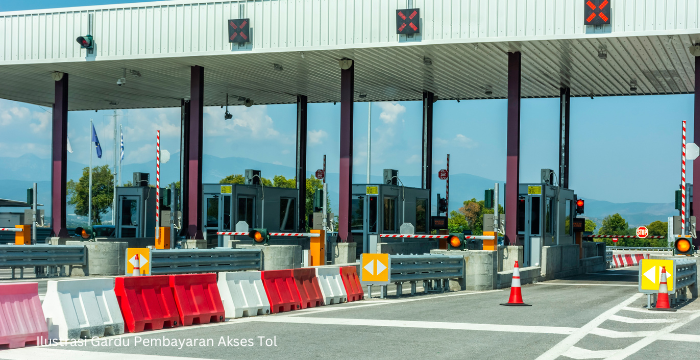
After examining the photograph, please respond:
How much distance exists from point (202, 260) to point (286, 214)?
11196 millimetres

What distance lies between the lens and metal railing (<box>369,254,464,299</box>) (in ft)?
58.6

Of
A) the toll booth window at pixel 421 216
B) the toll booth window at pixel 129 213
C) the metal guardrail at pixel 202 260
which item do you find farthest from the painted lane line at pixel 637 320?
the toll booth window at pixel 129 213

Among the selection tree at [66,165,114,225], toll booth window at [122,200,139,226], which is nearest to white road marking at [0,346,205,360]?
toll booth window at [122,200,139,226]

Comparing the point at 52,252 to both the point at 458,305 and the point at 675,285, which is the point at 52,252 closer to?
the point at 458,305

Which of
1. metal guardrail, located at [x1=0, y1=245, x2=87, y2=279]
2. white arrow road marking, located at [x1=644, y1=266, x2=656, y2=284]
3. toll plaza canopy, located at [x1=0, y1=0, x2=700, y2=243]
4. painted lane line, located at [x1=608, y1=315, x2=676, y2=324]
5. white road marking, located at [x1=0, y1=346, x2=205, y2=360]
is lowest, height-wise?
painted lane line, located at [x1=608, y1=315, x2=676, y2=324]

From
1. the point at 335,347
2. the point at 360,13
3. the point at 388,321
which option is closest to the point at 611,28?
the point at 360,13

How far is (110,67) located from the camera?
28594 millimetres

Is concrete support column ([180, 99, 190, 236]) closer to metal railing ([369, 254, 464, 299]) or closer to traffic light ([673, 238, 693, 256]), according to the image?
metal railing ([369, 254, 464, 299])

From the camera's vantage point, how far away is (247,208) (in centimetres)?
3053

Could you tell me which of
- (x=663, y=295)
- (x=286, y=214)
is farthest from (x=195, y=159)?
(x=663, y=295)

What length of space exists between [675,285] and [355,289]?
607cm

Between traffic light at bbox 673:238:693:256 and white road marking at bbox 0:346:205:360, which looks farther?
traffic light at bbox 673:238:693:256

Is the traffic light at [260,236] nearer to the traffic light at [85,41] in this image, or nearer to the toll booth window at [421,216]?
the traffic light at [85,41]

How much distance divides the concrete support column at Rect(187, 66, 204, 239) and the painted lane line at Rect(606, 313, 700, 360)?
17052mm
